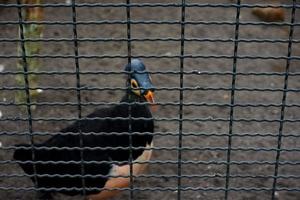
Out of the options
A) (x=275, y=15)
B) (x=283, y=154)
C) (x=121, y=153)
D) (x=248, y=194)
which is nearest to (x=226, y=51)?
(x=275, y=15)

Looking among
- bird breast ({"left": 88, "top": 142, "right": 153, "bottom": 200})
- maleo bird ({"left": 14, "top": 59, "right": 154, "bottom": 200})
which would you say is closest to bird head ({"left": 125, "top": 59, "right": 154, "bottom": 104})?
maleo bird ({"left": 14, "top": 59, "right": 154, "bottom": 200})

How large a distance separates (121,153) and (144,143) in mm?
184

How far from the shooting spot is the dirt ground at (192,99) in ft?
13.4

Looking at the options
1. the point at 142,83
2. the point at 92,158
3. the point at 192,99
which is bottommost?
the point at 192,99

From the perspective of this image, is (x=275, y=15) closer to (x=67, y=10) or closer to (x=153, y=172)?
(x=67, y=10)

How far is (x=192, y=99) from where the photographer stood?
202 inches

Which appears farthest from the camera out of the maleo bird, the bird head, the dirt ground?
the dirt ground

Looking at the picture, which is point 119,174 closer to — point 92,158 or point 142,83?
point 92,158

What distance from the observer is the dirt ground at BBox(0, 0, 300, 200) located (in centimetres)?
408

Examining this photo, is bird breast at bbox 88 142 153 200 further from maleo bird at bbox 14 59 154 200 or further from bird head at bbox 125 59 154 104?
bird head at bbox 125 59 154 104

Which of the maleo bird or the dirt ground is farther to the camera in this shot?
the dirt ground

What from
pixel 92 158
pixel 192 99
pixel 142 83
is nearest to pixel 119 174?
pixel 92 158

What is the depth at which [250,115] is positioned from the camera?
193 inches

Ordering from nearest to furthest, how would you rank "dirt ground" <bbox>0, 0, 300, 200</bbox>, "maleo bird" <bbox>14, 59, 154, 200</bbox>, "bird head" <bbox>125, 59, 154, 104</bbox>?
"maleo bird" <bbox>14, 59, 154, 200</bbox> < "bird head" <bbox>125, 59, 154, 104</bbox> < "dirt ground" <bbox>0, 0, 300, 200</bbox>
